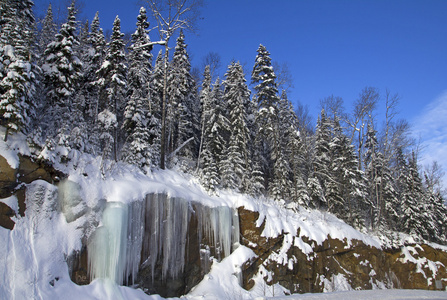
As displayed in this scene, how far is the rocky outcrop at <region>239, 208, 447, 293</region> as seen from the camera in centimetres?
1428

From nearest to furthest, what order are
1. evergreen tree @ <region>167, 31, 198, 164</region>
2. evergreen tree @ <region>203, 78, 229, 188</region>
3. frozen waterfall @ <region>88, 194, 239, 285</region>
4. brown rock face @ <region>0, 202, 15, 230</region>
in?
brown rock face @ <region>0, 202, 15, 230</region> < frozen waterfall @ <region>88, 194, 239, 285</region> < evergreen tree @ <region>203, 78, 229, 188</region> < evergreen tree @ <region>167, 31, 198, 164</region>

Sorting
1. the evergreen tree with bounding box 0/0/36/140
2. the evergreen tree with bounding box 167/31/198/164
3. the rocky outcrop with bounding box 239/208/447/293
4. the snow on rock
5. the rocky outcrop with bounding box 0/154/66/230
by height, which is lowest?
the rocky outcrop with bounding box 239/208/447/293

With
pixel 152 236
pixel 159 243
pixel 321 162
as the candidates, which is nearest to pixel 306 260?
pixel 159 243

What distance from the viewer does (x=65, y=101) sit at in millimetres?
14281

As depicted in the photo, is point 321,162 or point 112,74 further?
point 321,162

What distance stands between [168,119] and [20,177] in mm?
15209

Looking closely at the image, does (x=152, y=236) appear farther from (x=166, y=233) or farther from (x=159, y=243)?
(x=166, y=233)

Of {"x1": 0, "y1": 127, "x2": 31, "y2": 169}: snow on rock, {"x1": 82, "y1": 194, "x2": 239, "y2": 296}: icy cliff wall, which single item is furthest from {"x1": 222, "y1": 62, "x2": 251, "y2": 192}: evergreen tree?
{"x1": 0, "y1": 127, "x2": 31, "y2": 169}: snow on rock

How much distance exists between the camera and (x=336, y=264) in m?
17.1

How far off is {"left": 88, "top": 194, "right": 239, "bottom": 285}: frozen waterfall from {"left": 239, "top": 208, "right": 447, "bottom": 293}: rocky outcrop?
5.29ft

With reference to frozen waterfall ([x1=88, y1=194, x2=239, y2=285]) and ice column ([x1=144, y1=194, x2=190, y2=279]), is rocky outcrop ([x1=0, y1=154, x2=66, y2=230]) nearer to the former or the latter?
frozen waterfall ([x1=88, y1=194, x2=239, y2=285])

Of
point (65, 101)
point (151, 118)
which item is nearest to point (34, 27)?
point (65, 101)

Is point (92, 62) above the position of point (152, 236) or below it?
above

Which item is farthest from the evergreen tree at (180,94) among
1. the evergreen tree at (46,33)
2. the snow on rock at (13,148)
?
the snow on rock at (13,148)
